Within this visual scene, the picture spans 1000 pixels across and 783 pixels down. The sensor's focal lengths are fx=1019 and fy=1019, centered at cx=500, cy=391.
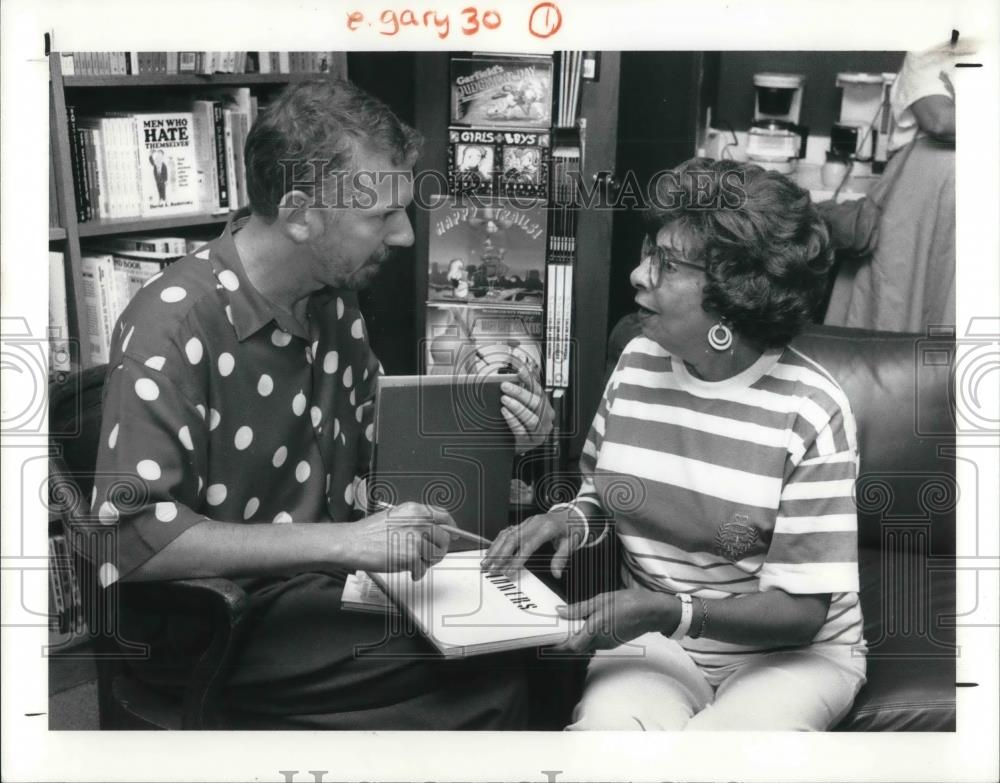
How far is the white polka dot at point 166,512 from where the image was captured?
1.51 meters

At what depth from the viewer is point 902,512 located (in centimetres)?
191

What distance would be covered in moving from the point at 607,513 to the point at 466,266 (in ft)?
1.66

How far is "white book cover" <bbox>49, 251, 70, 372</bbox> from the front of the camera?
1686mm

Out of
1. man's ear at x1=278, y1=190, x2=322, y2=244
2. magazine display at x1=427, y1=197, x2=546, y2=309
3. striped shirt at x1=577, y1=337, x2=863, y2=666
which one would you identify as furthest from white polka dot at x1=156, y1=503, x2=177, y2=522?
striped shirt at x1=577, y1=337, x2=863, y2=666

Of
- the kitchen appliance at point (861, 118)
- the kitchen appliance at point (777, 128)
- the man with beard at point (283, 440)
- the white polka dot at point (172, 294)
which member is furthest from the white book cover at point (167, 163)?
the kitchen appliance at point (861, 118)

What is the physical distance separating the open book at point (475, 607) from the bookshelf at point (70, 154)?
30.5 inches

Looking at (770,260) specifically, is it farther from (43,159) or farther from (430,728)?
(43,159)

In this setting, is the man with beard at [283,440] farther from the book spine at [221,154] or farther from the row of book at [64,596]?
the book spine at [221,154]

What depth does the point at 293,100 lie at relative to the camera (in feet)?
5.28

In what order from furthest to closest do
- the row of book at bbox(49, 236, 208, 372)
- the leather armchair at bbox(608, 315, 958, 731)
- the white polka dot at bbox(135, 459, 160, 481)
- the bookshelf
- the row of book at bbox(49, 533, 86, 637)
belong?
the row of book at bbox(49, 236, 208, 372), the bookshelf, the leather armchair at bbox(608, 315, 958, 731), the row of book at bbox(49, 533, 86, 637), the white polka dot at bbox(135, 459, 160, 481)

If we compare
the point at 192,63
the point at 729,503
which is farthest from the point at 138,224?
the point at 729,503

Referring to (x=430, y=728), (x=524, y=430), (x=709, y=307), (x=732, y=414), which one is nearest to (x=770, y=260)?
(x=709, y=307)

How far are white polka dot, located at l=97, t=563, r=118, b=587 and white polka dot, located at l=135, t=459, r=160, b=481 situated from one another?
0.55 ft

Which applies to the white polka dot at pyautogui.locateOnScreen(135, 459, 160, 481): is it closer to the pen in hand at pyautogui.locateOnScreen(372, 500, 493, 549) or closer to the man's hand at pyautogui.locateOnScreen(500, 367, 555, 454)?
the pen in hand at pyautogui.locateOnScreen(372, 500, 493, 549)
